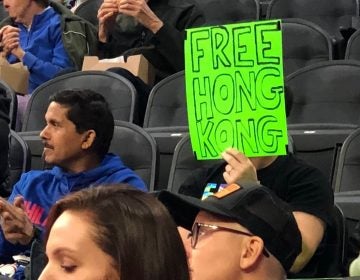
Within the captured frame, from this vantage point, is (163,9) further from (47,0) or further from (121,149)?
(121,149)

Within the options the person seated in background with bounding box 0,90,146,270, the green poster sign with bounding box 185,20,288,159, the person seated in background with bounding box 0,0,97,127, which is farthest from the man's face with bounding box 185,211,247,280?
the person seated in background with bounding box 0,0,97,127

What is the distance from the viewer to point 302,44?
5.16 m

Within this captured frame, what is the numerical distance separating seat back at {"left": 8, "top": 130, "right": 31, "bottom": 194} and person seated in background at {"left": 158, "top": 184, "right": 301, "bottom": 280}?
2374 mm

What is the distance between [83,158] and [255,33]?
1003mm

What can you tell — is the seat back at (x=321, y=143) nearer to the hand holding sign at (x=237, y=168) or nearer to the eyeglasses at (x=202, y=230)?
the hand holding sign at (x=237, y=168)

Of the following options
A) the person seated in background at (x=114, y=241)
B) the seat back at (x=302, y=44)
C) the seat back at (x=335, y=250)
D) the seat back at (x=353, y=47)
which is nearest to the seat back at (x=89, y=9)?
the seat back at (x=302, y=44)

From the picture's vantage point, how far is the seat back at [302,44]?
201 inches

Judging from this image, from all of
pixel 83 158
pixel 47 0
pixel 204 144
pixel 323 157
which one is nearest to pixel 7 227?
pixel 83 158

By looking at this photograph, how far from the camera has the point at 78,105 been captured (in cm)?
377

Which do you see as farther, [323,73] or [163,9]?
[163,9]

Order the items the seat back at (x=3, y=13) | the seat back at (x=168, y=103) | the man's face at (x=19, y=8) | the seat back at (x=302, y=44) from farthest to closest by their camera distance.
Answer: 1. the seat back at (x=3, y=13)
2. the man's face at (x=19, y=8)
3. the seat back at (x=302, y=44)
4. the seat back at (x=168, y=103)

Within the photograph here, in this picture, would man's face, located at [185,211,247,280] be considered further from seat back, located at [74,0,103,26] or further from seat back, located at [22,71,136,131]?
seat back, located at [74,0,103,26]

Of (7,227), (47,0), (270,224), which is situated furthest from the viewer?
(47,0)

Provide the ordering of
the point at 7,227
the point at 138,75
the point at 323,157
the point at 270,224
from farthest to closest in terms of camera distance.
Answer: the point at 138,75 → the point at 323,157 → the point at 7,227 → the point at 270,224
